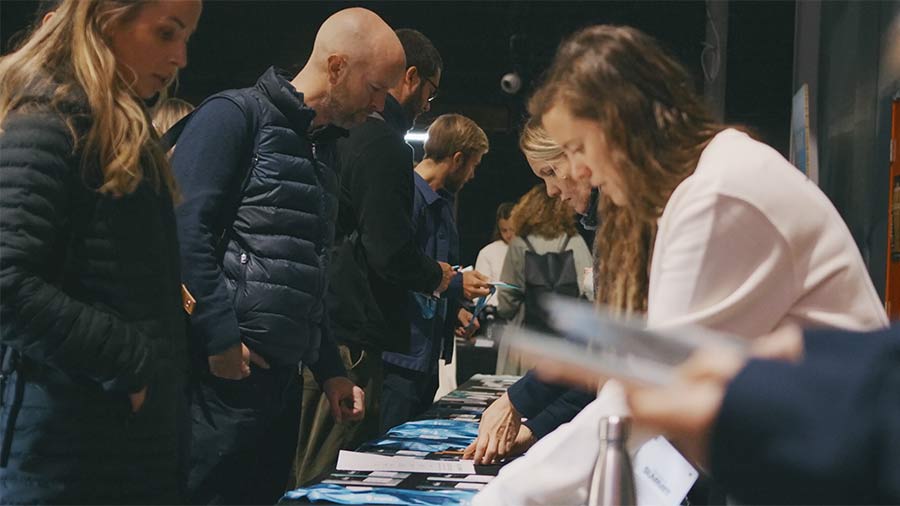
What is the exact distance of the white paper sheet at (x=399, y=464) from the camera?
2.10 meters

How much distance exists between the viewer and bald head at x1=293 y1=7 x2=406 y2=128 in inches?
100

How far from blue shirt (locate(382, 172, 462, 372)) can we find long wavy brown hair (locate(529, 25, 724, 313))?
2021 millimetres

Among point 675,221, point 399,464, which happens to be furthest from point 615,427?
point 399,464

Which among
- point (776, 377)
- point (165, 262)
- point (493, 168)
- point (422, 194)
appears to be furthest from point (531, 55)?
point (776, 377)

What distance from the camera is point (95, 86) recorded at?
5.25 feet

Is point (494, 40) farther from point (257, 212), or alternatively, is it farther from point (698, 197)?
point (698, 197)

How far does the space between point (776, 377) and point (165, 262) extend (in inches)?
46.9

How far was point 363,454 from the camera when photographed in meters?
2.23

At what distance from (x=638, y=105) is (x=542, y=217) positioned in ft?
16.0

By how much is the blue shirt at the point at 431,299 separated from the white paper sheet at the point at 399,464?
3.81 feet

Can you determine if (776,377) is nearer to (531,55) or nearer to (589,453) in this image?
(589,453)

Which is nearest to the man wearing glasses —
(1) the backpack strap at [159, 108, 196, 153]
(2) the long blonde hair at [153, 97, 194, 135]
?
(2) the long blonde hair at [153, 97, 194, 135]

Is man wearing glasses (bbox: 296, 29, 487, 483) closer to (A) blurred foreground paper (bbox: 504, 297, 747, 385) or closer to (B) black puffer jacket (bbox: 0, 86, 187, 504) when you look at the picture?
(B) black puffer jacket (bbox: 0, 86, 187, 504)

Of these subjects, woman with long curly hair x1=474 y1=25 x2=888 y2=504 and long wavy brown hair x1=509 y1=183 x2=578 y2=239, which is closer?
woman with long curly hair x1=474 y1=25 x2=888 y2=504
